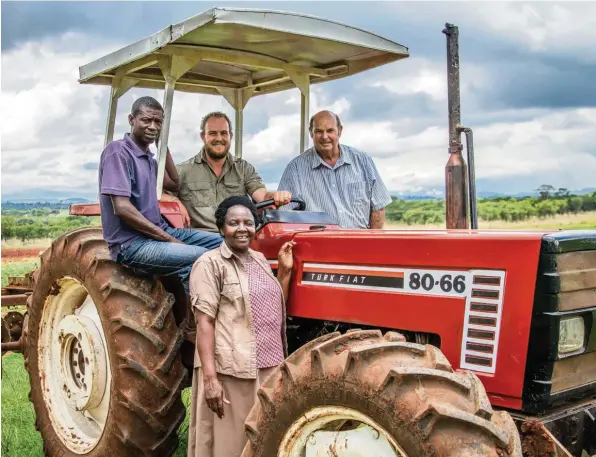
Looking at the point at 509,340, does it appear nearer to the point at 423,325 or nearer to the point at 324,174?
the point at 423,325

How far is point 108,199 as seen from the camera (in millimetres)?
4520

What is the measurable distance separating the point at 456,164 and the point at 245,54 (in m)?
1.63

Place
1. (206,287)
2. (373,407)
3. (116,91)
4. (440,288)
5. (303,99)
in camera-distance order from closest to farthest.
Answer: (373,407), (440,288), (206,287), (116,91), (303,99)

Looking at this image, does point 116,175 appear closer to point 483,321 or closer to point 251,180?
point 251,180

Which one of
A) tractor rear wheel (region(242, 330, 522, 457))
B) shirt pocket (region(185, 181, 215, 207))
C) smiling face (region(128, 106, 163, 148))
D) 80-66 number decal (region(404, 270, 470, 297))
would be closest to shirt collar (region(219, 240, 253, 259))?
tractor rear wheel (region(242, 330, 522, 457))

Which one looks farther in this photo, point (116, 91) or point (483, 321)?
point (116, 91)

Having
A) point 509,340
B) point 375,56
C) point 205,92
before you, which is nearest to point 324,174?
point 375,56

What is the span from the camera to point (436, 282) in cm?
366

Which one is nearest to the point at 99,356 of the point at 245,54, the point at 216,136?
the point at 216,136

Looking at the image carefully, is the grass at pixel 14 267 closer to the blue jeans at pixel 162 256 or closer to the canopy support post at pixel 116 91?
the canopy support post at pixel 116 91

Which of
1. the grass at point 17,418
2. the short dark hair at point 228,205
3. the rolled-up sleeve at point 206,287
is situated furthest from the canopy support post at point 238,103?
the grass at point 17,418

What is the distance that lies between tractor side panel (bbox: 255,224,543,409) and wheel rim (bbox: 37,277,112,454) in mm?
1483

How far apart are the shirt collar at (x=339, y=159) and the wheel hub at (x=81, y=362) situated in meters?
1.87

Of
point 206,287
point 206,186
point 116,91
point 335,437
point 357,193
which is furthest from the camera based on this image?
point 116,91
